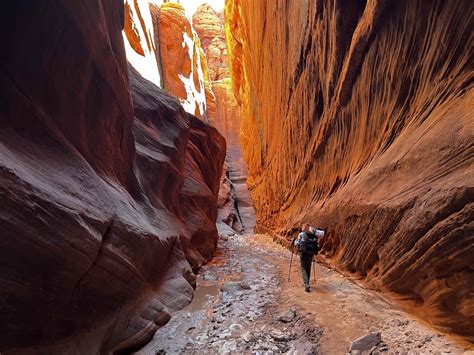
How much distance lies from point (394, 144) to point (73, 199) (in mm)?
5420

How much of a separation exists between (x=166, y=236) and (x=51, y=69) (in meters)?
3.65

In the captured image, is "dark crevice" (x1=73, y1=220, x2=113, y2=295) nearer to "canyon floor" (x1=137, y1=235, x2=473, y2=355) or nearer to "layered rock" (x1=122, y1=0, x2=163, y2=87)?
"canyon floor" (x1=137, y1=235, x2=473, y2=355)

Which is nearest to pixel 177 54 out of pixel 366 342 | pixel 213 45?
pixel 213 45

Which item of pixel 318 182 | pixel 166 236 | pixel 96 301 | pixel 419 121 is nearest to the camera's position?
pixel 96 301

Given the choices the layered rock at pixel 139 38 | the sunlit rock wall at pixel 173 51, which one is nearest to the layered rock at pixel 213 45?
the sunlit rock wall at pixel 173 51

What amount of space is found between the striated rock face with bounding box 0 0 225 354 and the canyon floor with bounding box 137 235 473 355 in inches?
19.0

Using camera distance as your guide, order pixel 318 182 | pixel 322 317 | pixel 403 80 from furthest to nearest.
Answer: pixel 318 182 < pixel 403 80 < pixel 322 317

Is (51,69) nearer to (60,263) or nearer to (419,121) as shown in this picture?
(60,263)

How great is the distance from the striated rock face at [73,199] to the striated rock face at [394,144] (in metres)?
3.88

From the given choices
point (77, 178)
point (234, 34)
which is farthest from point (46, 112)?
point (234, 34)

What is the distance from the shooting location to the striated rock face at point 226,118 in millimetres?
28281

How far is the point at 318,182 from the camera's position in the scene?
32.1ft

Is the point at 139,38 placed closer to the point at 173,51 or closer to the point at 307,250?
the point at 173,51

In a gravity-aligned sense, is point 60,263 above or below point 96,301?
above
